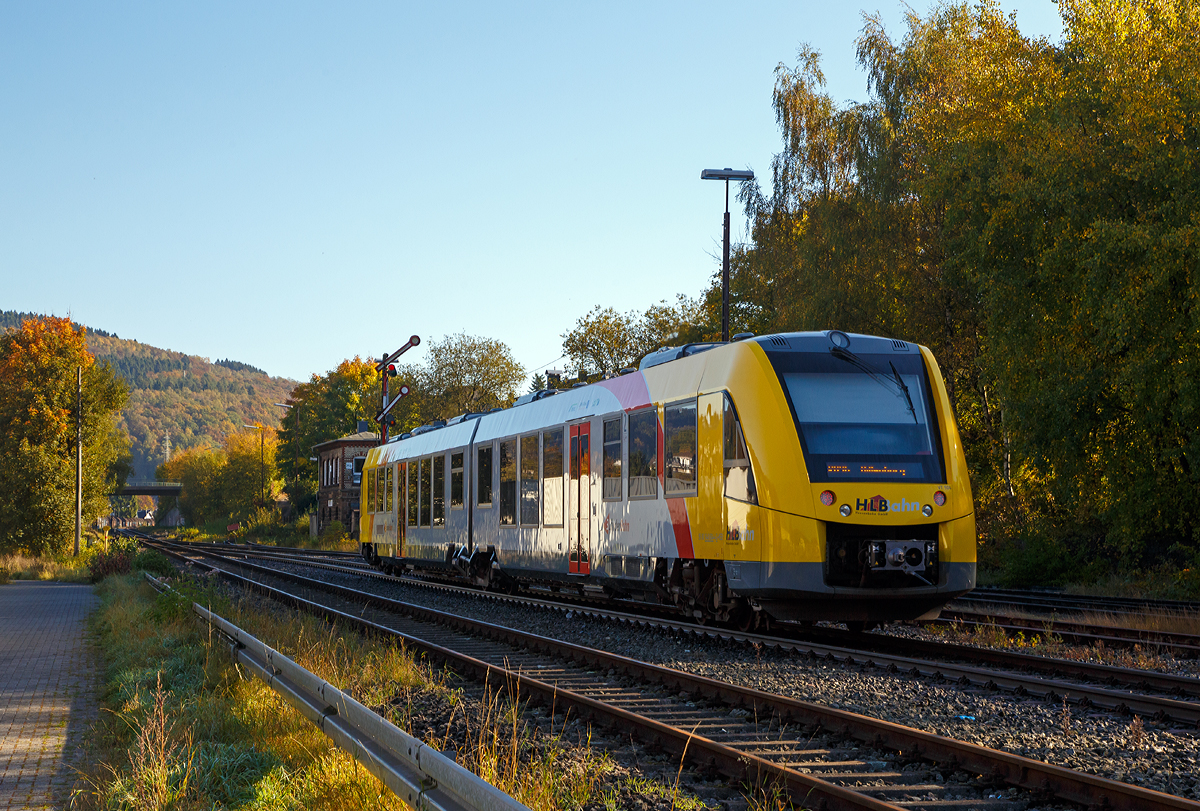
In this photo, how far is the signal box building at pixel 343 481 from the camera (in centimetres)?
7192

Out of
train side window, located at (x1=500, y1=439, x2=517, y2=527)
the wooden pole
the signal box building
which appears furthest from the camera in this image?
the signal box building

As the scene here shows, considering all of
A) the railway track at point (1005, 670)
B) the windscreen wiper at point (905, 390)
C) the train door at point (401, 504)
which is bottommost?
the railway track at point (1005, 670)

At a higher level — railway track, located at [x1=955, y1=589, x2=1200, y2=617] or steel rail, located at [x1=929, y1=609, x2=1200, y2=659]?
steel rail, located at [x1=929, y1=609, x2=1200, y2=659]

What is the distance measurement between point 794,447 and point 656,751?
499cm

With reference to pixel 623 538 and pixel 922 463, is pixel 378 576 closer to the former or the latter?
pixel 623 538

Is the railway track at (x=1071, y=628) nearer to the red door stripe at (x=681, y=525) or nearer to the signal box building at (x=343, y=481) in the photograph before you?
the red door stripe at (x=681, y=525)

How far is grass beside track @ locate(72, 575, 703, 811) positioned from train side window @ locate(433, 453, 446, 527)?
1104 centimetres

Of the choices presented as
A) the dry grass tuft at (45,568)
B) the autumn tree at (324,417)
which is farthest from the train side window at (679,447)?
the autumn tree at (324,417)

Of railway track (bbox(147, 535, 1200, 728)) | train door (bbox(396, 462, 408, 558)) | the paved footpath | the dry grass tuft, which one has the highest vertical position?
train door (bbox(396, 462, 408, 558))

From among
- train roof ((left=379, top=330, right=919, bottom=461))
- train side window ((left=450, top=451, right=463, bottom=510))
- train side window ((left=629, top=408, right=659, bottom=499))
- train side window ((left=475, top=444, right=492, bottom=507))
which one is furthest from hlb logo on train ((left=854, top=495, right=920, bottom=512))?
train side window ((left=450, top=451, right=463, bottom=510))

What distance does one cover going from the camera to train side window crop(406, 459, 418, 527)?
2642cm

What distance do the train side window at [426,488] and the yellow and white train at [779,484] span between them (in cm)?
882

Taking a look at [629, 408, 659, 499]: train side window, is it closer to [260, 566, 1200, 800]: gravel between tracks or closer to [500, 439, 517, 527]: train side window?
[260, 566, 1200, 800]: gravel between tracks

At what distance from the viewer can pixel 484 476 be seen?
21391 mm
